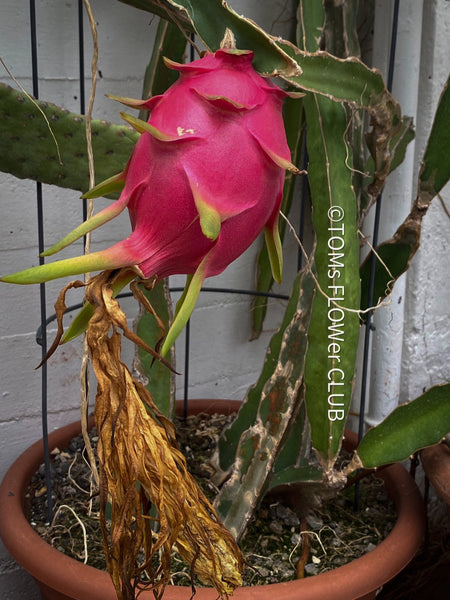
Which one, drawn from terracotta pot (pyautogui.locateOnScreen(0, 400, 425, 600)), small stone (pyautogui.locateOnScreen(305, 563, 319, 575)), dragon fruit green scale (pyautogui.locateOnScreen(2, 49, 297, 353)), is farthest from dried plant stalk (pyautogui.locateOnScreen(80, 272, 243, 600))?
small stone (pyautogui.locateOnScreen(305, 563, 319, 575))

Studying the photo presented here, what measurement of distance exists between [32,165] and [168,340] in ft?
1.15

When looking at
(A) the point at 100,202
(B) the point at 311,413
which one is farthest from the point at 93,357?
(A) the point at 100,202

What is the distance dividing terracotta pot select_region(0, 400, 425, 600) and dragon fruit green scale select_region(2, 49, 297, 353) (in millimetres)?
372

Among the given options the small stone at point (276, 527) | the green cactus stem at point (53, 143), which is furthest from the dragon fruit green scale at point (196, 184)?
the small stone at point (276, 527)

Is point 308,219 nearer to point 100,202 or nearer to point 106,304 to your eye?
point 100,202

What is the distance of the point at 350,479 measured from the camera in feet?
2.53

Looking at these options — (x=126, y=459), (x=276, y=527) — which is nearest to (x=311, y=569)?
(x=276, y=527)

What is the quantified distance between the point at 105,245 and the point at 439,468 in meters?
0.58

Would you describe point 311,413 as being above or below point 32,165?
below

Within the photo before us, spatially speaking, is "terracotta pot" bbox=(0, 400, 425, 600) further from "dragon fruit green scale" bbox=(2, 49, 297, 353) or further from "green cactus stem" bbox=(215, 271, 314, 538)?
Answer: "dragon fruit green scale" bbox=(2, 49, 297, 353)

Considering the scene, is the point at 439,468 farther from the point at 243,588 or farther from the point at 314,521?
the point at 243,588

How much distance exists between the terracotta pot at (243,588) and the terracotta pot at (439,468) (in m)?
0.03

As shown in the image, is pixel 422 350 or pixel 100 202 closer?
pixel 100 202

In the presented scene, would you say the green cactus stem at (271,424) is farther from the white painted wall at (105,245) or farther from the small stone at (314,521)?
the white painted wall at (105,245)
